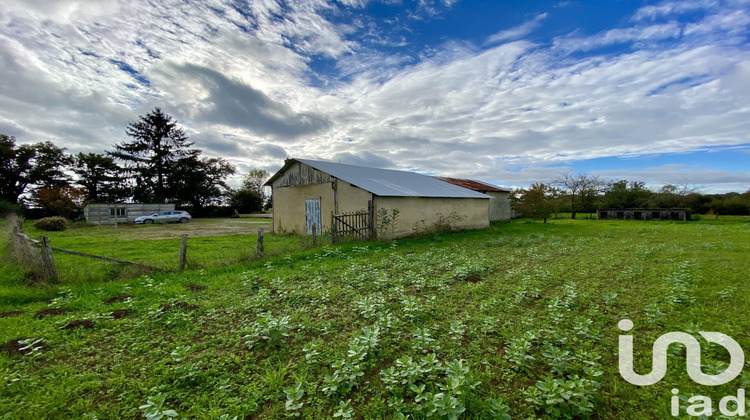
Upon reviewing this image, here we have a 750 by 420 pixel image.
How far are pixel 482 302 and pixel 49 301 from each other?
7706 mm

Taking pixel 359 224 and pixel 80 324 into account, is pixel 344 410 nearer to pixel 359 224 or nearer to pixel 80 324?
pixel 80 324

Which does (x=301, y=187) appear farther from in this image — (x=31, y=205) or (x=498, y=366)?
(x=31, y=205)

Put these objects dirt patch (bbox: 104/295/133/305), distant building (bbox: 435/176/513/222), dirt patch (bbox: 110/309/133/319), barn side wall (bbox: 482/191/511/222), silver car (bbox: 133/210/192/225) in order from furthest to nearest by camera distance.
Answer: silver car (bbox: 133/210/192/225), distant building (bbox: 435/176/513/222), barn side wall (bbox: 482/191/511/222), dirt patch (bbox: 104/295/133/305), dirt patch (bbox: 110/309/133/319)

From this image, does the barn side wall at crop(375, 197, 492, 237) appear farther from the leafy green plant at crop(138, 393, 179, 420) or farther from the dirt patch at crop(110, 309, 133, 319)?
the leafy green plant at crop(138, 393, 179, 420)

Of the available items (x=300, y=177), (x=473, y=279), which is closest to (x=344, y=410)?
(x=473, y=279)

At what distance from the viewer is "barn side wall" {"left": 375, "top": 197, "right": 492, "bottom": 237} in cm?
1372

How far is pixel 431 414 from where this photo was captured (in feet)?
7.44

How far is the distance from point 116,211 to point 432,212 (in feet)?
84.9

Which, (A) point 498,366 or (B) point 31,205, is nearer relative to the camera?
(A) point 498,366

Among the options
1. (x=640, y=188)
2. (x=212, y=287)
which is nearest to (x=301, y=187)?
(x=212, y=287)

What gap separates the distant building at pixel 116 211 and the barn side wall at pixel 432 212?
24.3 m

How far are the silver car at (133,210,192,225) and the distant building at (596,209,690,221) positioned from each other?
43377mm

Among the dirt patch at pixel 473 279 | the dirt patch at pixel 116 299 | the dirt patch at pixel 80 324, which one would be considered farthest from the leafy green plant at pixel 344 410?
the dirt patch at pixel 116 299

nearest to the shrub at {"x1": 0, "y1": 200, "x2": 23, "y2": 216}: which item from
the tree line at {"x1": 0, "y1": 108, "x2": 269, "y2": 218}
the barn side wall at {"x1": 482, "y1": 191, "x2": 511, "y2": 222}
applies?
the tree line at {"x1": 0, "y1": 108, "x2": 269, "y2": 218}
